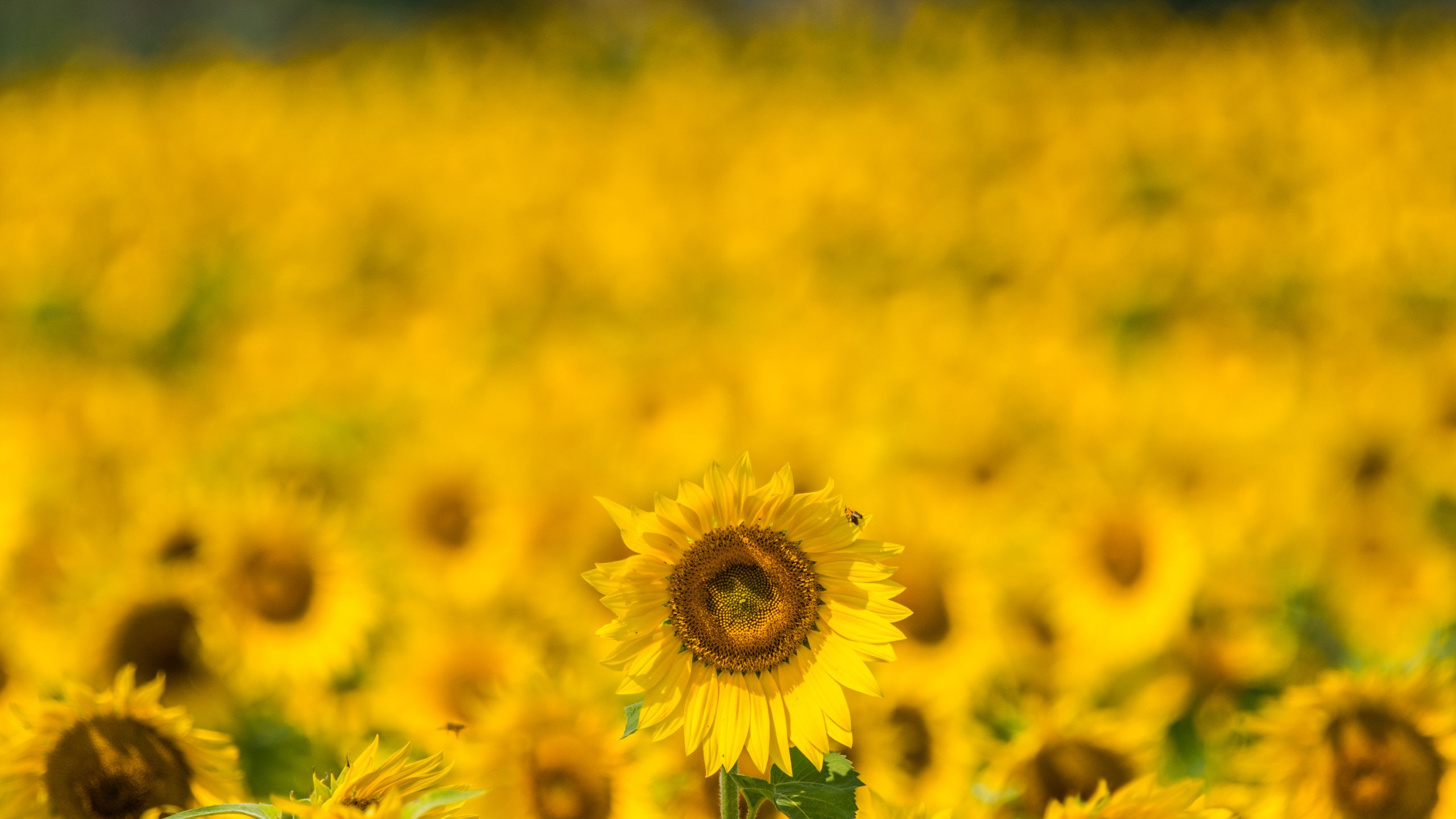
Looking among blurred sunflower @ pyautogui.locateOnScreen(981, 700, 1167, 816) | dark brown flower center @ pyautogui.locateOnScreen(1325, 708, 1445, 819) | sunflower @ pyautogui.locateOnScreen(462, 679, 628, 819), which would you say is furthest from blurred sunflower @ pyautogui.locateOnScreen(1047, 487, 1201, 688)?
sunflower @ pyautogui.locateOnScreen(462, 679, 628, 819)

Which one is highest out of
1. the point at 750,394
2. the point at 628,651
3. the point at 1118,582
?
the point at 750,394

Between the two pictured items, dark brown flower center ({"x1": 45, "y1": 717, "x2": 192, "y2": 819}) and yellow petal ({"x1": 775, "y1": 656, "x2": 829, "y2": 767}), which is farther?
dark brown flower center ({"x1": 45, "y1": 717, "x2": 192, "y2": 819})

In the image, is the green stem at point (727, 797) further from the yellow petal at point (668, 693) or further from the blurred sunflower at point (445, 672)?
the blurred sunflower at point (445, 672)

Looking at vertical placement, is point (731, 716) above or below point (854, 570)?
below

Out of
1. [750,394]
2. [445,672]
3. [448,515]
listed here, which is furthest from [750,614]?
[750,394]

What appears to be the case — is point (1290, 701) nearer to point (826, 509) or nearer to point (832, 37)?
point (826, 509)

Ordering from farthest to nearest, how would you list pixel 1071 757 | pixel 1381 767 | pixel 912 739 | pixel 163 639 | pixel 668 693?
pixel 163 639 → pixel 912 739 → pixel 1071 757 → pixel 1381 767 → pixel 668 693

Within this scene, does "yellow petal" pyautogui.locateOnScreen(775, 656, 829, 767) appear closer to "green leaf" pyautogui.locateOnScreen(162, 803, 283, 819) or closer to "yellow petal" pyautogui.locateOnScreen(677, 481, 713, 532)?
"yellow petal" pyautogui.locateOnScreen(677, 481, 713, 532)

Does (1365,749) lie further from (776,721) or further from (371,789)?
(371,789)
